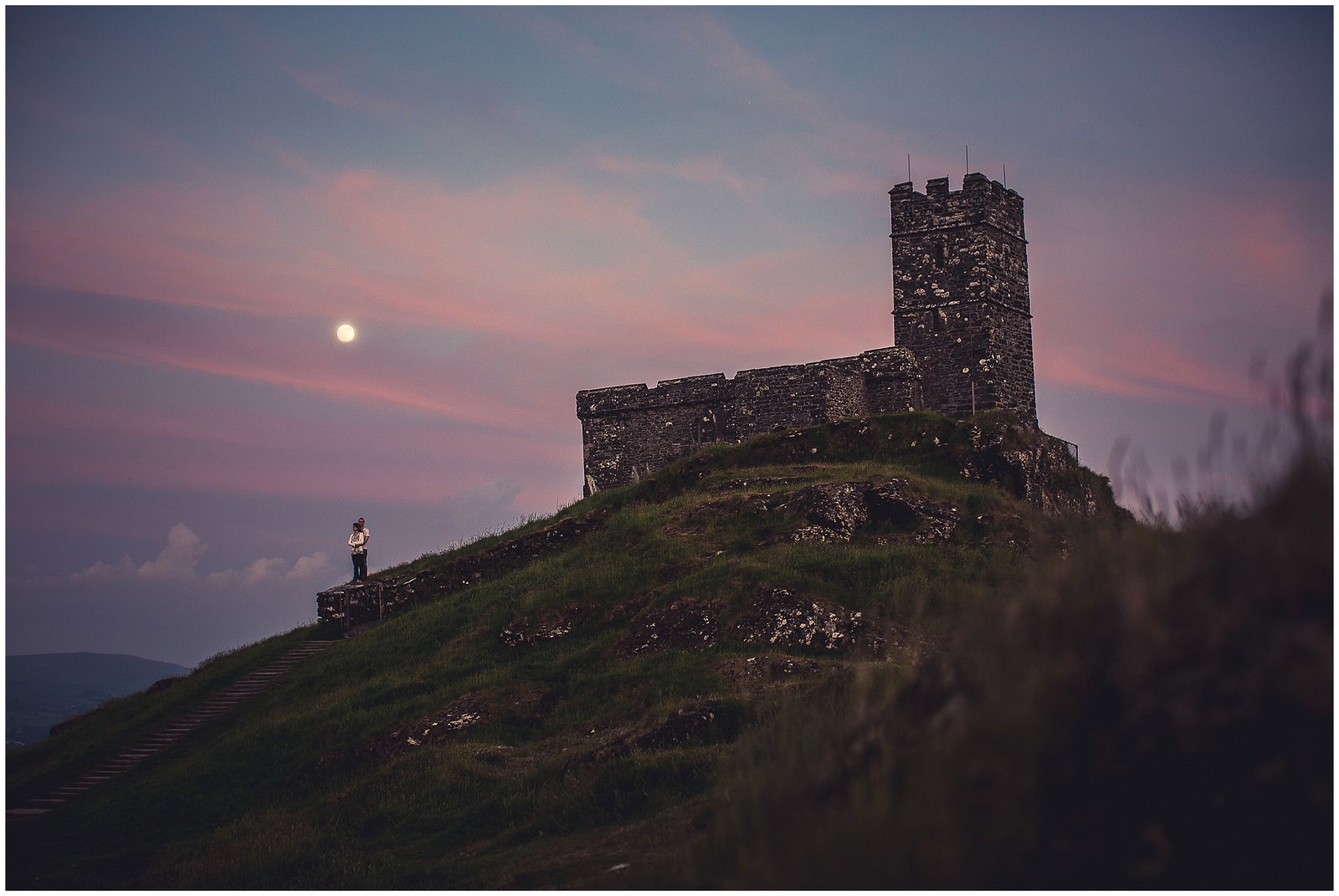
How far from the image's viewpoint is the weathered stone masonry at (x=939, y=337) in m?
36.7

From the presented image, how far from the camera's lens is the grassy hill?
15.0 ft

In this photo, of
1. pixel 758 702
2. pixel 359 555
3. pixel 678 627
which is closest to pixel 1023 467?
pixel 678 627

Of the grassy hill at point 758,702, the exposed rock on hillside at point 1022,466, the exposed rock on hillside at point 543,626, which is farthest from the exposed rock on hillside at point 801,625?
the exposed rock on hillside at point 1022,466

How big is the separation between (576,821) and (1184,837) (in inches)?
333

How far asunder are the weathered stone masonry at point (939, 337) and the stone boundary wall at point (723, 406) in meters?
0.05

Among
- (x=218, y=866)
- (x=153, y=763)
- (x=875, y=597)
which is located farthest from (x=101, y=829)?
(x=875, y=597)

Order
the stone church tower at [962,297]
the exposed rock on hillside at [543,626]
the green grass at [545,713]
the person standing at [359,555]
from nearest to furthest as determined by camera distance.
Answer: the green grass at [545,713] → the exposed rock on hillside at [543,626] → the person standing at [359,555] → the stone church tower at [962,297]

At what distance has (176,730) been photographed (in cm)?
2306

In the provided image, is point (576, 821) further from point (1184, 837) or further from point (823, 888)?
point (1184, 837)

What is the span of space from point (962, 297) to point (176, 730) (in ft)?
91.2

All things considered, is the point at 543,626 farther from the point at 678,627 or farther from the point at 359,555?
the point at 359,555

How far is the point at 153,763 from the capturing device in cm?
2078

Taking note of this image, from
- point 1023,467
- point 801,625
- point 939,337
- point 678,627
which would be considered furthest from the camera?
point 939,337

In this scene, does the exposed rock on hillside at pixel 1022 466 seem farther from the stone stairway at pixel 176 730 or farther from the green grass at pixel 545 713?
the stone stairway at pixel 176 730
